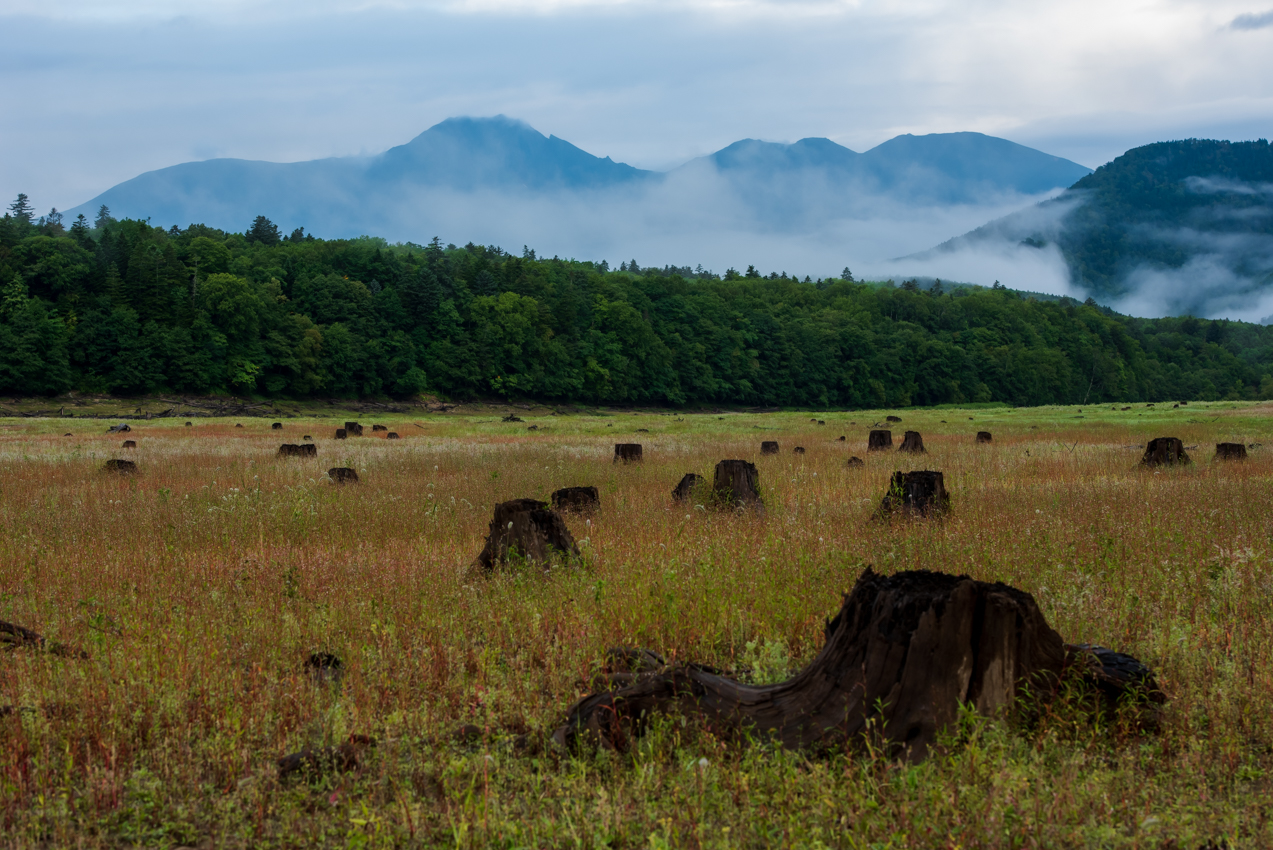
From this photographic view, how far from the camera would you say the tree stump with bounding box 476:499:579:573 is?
9.08m

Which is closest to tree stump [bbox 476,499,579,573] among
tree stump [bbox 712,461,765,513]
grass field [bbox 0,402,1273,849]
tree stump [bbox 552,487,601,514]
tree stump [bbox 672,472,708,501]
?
grass field [bbox 0,402,1273,849]

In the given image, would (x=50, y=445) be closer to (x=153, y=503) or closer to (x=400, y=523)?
(x=153, y=503)

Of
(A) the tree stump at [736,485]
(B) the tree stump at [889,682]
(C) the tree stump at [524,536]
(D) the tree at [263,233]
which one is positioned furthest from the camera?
(D) the tree at [263,233]

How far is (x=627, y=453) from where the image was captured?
22875 millimetres

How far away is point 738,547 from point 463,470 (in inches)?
505

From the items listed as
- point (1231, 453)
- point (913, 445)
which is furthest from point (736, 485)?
point (913, 445)

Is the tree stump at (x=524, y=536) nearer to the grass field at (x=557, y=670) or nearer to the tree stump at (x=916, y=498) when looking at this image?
the grass field at (x=557, y=670)

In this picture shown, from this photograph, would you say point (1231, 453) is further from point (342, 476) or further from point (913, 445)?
point (342, 476)

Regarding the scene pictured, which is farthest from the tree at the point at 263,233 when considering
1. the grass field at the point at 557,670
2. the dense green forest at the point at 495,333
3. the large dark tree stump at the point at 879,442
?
the grass field at the point at 557,670

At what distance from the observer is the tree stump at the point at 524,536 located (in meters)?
9.08

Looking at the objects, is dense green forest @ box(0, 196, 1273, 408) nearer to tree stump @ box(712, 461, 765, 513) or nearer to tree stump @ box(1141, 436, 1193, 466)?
tree stump @ box(712, 461, 765, 513)

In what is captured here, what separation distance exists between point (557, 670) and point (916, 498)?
746 cm

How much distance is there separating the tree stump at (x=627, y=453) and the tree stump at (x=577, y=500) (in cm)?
907

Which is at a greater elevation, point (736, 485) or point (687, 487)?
point (736, 485)
